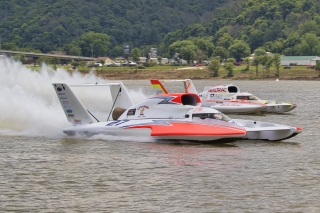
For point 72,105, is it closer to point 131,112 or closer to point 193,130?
point 131,112

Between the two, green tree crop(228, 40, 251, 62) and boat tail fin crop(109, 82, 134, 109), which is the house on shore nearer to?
green tree crop(228, 40, 251, 62)

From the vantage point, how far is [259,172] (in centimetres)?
2403

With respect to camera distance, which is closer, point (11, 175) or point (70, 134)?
point (11, 175)

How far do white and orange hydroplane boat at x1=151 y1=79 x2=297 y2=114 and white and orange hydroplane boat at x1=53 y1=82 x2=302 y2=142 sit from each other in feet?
49.1

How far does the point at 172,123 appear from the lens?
29.5 m

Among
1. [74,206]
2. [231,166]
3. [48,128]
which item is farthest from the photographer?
[48,128]

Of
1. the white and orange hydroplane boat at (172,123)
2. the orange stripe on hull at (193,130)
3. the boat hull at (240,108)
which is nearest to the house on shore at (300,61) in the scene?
the boat hull at (240,108)

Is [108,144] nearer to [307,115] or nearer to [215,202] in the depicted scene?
[215,202]

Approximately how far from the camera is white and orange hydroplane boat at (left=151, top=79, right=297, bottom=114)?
45844 mm

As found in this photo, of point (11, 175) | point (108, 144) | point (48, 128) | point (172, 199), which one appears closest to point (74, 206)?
point (172, 199)

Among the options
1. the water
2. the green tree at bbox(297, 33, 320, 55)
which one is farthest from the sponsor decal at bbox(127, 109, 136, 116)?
the green tree at bbox(297, 33, 320, 55)

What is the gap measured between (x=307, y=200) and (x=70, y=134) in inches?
524

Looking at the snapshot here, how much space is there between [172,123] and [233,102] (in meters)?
17.3

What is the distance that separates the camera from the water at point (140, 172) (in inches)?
787
